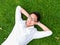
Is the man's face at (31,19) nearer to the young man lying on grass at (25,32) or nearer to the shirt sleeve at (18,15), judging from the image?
the young man lying on grass at (25,32)

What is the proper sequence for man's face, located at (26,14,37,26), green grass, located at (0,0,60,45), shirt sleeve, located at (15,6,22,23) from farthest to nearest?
green grass, located at (0,0,60,45), shirt sleeve, located at (15,6,22,23), man's face, located at (26,14,37,26)

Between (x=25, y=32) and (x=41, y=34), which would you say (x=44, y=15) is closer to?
(x=41, y=34)

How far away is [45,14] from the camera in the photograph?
5.79 metres

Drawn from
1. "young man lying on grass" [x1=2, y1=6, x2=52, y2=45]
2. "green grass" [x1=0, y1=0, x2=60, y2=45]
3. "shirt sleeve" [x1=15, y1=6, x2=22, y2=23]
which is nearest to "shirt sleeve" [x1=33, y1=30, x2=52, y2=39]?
"young man lying on grass" [x1=2, y1=6, x2=52, y2=45]

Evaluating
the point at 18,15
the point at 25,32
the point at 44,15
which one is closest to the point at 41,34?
the point at 25,32

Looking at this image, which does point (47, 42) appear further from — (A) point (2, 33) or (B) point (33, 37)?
(A) point (2, 33)

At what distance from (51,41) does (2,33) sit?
1.03 m

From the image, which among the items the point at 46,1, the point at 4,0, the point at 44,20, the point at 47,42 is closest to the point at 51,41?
the point at 47,42

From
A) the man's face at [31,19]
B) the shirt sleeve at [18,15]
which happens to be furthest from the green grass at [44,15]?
the man's face at [31,19]

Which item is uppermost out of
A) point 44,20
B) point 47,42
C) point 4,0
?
point 4,0

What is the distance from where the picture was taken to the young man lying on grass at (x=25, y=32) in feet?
18.0

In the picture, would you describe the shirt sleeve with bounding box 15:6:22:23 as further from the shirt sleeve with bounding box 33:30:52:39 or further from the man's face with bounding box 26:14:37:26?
the shirt sleeve with bounding box 33:30:52:39

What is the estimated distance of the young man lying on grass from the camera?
5492 mm

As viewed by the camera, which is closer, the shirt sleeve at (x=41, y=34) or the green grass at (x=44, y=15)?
the shirt sleeve at (x=41, y=34)
